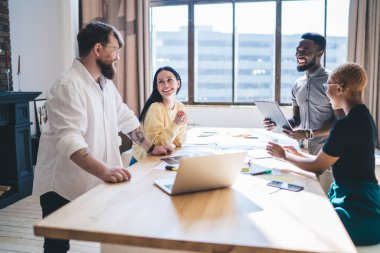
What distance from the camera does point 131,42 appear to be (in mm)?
4410

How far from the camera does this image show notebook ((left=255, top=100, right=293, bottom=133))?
2.35m

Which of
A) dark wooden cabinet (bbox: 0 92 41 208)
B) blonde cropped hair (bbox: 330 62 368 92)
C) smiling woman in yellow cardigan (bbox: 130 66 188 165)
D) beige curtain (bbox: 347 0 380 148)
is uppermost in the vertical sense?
beige curtain (bbox: 347 0 380 148)

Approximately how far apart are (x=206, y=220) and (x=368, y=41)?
354 cm

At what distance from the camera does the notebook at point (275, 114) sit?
235 centimetres

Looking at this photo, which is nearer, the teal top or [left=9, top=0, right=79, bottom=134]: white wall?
the teal top

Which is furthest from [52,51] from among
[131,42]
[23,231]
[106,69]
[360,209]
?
[360,209]

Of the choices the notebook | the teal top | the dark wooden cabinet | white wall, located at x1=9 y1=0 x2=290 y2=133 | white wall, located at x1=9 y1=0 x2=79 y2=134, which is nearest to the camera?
the teal top

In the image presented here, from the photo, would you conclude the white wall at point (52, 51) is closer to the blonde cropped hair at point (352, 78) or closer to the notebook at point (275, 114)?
the notebook at point (275, 114)

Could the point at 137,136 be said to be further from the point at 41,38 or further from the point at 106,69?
the point at 41,38

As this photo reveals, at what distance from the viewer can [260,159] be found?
192 centimetres

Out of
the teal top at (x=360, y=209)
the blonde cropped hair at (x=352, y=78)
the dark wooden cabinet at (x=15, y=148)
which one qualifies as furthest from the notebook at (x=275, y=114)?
the dark wooden cabinet at (x=15, y=148)

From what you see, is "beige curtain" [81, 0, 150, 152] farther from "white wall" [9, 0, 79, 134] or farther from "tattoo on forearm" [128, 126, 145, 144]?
"tattoo on forearm" [128, 126, 145, 144]

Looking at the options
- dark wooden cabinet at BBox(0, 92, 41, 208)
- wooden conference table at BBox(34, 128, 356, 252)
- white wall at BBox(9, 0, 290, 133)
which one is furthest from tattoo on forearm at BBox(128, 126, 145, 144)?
white wall at BBox(9, 0, 290, 133)

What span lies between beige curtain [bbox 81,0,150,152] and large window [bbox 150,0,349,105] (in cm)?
33
